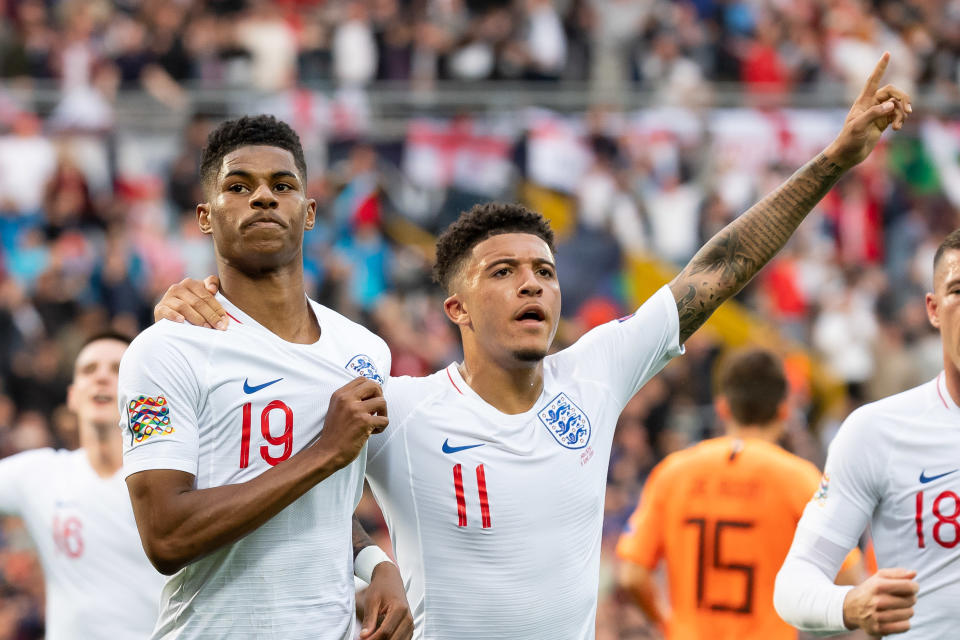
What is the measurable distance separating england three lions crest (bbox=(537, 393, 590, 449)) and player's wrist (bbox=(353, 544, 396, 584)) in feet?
2.34

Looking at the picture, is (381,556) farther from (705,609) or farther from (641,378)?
(705,609)

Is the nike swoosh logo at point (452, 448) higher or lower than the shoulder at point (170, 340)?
lower

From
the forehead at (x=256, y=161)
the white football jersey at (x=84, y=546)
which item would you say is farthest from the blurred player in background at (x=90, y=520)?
the forehead at (x=256, y=161)

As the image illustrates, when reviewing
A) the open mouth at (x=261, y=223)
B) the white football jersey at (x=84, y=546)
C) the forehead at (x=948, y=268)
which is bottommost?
the white football jersey at (x=84, y=546)

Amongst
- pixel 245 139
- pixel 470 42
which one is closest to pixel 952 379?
pixel 245 139

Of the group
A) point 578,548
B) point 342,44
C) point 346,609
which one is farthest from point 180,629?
point 342,44

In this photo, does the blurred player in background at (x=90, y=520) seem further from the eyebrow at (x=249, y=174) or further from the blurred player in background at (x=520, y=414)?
the eyebrow at (x=249, y=174)

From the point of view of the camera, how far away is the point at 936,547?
4430 millimetres

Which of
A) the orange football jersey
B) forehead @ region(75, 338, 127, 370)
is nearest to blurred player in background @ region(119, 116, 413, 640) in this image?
forehead @ region(75, 338, 127, 370)

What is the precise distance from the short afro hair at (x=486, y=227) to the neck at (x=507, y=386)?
1.42 ft

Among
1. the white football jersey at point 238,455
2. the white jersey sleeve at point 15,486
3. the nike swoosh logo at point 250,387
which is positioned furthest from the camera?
the white jersey sleeve at point 15,486

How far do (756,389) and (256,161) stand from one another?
10.2 feet

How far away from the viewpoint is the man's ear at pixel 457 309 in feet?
15.6

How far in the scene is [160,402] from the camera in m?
3.84
